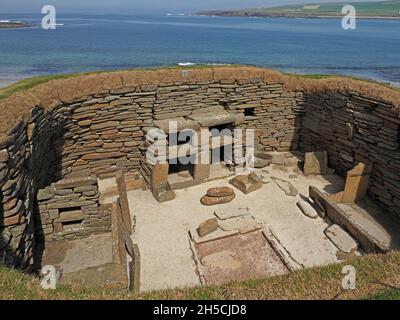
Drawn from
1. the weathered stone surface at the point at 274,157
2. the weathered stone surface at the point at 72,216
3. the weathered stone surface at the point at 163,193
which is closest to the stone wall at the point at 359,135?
the weathered stone surface at the point at 274,157

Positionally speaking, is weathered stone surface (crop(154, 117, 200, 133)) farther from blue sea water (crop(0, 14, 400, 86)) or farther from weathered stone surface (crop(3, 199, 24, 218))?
blue sea water (crop(0, 14, 400, 86))

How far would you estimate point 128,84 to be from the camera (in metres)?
11.9

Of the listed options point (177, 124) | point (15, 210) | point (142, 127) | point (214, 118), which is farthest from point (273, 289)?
point (142, 127)

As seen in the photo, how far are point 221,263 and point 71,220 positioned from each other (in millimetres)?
4363

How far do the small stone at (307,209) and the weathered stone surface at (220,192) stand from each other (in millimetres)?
2279

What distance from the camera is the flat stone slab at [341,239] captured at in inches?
348

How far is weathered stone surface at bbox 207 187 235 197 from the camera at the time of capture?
11.1m

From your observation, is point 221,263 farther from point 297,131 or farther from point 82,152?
point 297,131

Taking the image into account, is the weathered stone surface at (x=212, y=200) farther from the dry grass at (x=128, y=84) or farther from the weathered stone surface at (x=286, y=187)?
the dry grass at (x=128, y=84)

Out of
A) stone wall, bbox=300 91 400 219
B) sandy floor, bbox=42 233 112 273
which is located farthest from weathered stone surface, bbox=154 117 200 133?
stone wall, bbox=300 91 400 219

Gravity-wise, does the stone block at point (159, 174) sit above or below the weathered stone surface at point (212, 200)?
above

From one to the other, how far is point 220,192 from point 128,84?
509 cm

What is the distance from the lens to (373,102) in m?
11.2

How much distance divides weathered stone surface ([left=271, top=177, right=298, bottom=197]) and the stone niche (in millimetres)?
6177
